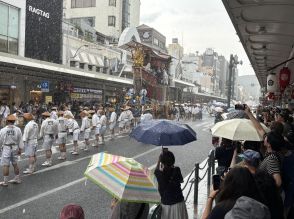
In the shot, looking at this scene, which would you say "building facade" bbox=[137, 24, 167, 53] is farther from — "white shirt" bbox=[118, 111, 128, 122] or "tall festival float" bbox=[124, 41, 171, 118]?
"white shirt" bbox=[118, 111, 128, 122]

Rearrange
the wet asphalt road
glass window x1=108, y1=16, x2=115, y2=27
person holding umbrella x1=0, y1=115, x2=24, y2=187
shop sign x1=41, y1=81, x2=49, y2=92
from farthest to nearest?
glass window x1=108, y1=16, x2=115, y2=27 → shop sign x1=41, y1=81, x2=49, y2=92 → person holding umbrella x1=0, y1=115, x2=24, y2=187 → the wet asphalt road

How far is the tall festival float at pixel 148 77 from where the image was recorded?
1057 inches

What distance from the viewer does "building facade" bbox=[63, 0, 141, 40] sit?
5859 cm

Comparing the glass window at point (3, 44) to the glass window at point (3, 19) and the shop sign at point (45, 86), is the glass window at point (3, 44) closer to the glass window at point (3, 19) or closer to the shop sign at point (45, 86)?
the glass window at point (3, 19)

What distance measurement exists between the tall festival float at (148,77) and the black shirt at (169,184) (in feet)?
69.6

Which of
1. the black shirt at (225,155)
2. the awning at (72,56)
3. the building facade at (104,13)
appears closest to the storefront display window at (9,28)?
the awning at (72,56)

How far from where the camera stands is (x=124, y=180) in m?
3.81

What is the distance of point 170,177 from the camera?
203 inches

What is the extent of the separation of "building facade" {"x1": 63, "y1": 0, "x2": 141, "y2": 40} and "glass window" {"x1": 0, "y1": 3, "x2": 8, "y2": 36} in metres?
29.1

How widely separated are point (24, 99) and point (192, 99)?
170ft

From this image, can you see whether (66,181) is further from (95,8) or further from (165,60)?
(95,8)

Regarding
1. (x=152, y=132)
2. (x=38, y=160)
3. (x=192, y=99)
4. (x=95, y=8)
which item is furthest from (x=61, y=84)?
(x=192, y=99)

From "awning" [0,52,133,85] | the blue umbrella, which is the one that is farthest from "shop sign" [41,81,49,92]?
the blue umbrella

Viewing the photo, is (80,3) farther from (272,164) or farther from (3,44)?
(272,164)
